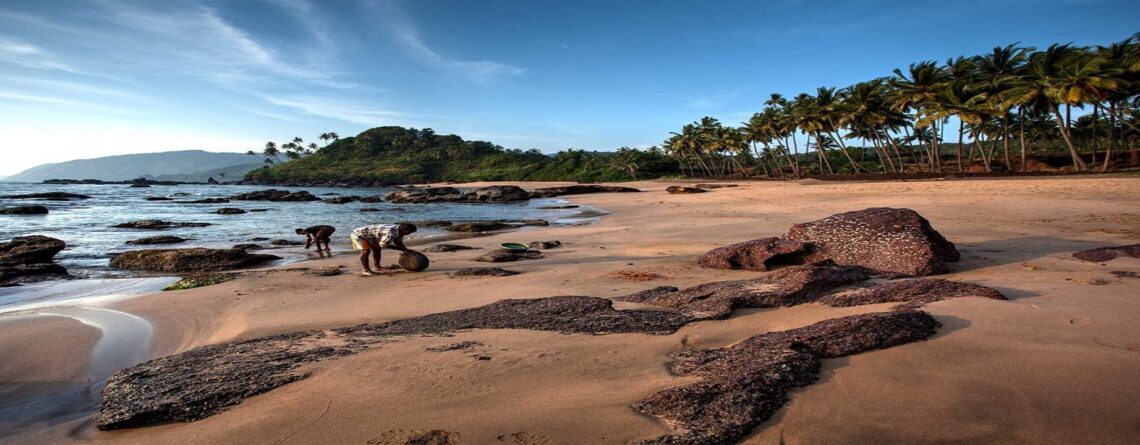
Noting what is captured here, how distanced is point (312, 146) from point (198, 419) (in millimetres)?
163282

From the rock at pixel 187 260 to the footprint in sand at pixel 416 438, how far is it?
11.3 meters

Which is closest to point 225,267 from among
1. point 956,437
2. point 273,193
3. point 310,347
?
point 310,347

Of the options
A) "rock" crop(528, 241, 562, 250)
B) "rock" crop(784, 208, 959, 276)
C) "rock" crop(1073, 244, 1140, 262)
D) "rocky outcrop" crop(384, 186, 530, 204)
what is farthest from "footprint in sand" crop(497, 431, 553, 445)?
"rocky outcrop" crop(384, 186, 530, 204)

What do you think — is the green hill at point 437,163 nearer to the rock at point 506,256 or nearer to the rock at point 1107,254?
the rock at point 506,256

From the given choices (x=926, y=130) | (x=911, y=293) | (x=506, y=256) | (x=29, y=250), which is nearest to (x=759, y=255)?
(x=911, y=293)

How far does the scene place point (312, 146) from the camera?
492 feet

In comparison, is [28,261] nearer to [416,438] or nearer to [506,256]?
[506,256]

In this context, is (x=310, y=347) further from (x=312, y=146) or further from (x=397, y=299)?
(x=312, y=146)

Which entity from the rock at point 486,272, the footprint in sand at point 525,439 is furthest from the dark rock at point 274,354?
the rock at point 486,272

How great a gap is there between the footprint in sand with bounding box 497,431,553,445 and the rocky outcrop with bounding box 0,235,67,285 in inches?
523

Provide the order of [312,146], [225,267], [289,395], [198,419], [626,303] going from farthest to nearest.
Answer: [312,146], [225,267], [626,303], [289,395], [198,419]

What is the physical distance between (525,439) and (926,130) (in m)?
84.8

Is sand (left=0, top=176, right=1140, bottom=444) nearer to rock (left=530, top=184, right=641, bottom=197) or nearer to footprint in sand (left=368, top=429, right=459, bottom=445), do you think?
footprint in sand (left=368, top=429, right=459, bottom=445)

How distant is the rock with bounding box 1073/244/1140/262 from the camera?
23.5 feet
